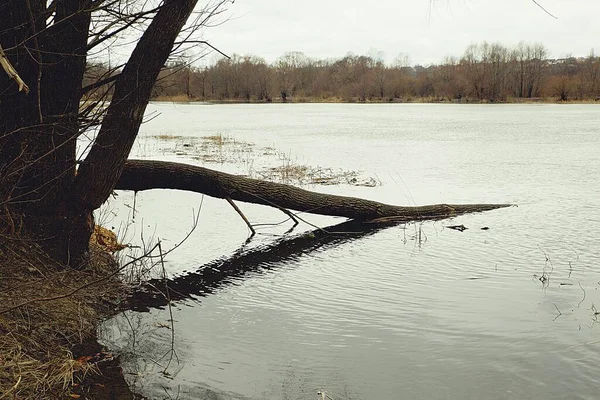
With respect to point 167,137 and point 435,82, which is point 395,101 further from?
point 167,137

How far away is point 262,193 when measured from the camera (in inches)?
439

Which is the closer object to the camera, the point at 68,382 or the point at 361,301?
the point at 68,382

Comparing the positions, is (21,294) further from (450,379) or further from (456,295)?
(456,295)

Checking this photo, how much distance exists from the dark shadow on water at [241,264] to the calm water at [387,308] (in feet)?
0.26

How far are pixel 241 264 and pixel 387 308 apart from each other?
9.47 ft

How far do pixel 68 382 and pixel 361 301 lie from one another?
3.95m

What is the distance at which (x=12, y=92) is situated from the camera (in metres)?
6.88

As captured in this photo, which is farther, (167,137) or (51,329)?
(167,137)

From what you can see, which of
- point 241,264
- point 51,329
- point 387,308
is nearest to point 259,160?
point 241,264

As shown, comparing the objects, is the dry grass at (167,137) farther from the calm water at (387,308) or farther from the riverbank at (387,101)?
the riverbank at (387,101)

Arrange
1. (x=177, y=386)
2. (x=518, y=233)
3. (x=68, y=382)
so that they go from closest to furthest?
(x=68, y=382)
(x=177, y=386)
(x=518, y=233)

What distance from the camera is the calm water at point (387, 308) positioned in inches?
228

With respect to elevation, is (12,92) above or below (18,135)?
above

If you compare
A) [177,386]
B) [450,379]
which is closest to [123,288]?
[177,386]
